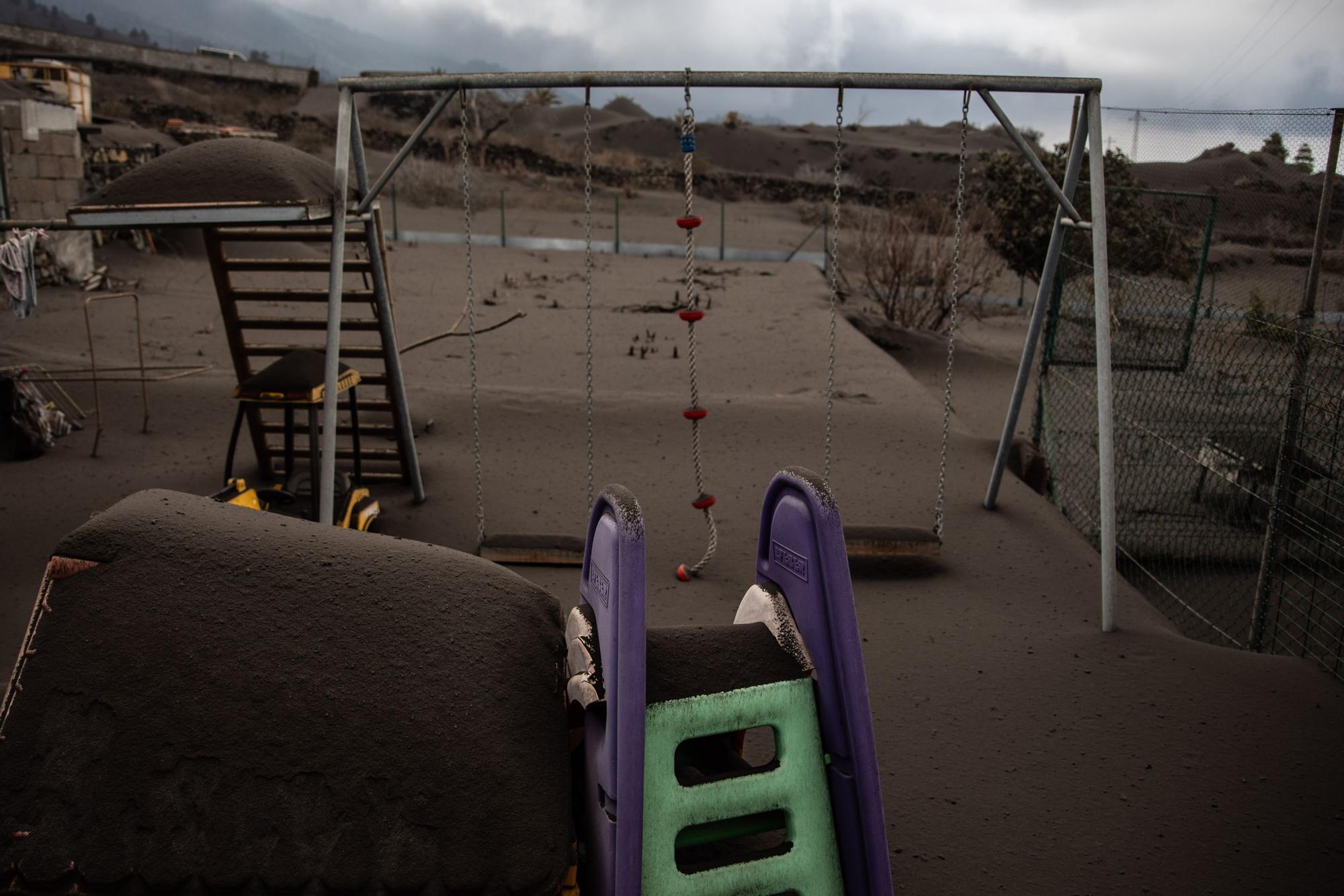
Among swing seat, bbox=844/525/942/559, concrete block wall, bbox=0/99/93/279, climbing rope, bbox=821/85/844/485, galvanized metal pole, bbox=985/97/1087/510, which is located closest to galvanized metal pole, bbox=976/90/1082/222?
galvanized metal pole, bbox=985/97/1087/510

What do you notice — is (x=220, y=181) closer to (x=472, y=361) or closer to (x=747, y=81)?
(x=472, y=361)

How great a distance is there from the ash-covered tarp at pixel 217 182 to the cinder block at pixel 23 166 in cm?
1088

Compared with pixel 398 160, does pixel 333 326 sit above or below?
below

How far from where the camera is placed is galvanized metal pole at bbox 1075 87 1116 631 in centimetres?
504

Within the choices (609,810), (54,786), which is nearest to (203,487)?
(54,786)

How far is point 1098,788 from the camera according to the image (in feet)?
12.3

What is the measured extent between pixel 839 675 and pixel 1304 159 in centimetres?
1134

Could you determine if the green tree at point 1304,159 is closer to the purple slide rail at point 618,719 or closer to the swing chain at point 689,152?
the swing chain at point 689,152

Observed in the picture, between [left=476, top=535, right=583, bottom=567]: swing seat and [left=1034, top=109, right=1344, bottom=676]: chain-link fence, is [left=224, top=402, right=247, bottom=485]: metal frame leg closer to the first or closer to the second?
[left=476, top=535, right=583, bottom=567]: swing seat

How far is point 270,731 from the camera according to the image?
246cm

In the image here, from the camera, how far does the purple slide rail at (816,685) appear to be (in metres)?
2.42

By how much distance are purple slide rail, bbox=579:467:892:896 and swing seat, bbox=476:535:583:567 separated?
2.51 metres

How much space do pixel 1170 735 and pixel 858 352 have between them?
26.2ft

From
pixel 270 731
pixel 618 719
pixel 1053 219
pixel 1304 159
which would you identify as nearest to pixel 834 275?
pixel 618 719
